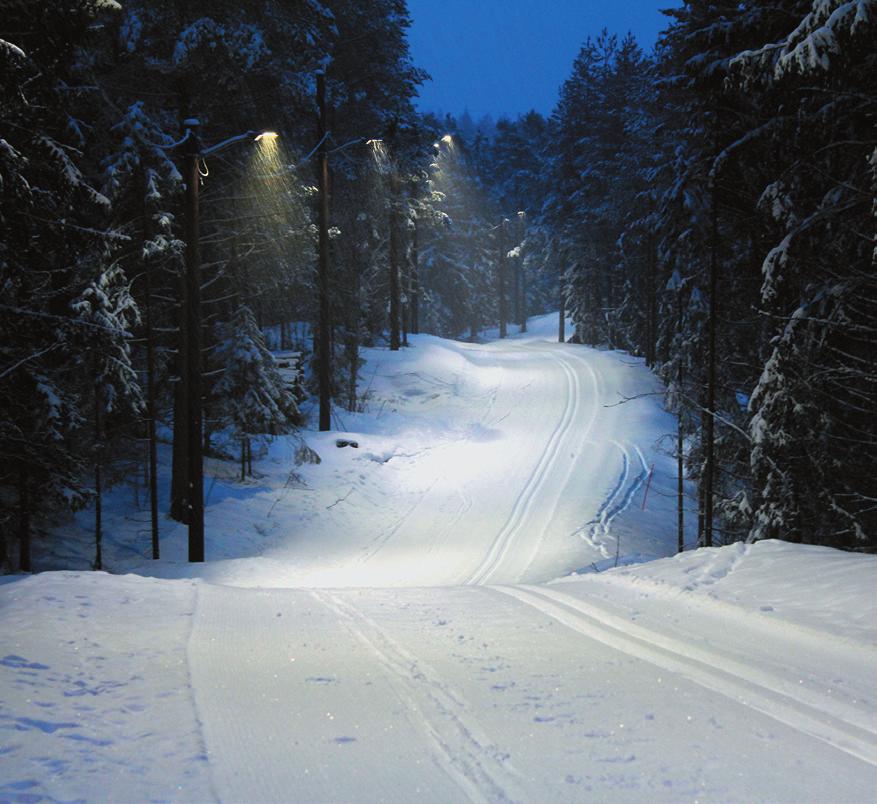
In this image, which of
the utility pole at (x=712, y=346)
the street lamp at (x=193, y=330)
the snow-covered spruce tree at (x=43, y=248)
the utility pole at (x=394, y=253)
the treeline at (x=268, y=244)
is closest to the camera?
the snow-covered spruce tree at (x=43, y=248)

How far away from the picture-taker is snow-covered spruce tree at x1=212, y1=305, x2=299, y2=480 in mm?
18047

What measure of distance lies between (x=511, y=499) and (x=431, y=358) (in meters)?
17.2

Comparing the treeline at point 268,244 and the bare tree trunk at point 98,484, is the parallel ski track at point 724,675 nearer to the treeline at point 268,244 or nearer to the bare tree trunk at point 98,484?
the treeline at point 268,244

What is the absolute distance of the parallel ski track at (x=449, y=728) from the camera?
4184 mm

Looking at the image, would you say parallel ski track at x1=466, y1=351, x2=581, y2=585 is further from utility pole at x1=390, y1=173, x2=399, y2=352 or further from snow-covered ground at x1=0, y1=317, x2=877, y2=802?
utility pole at x1=390, y1=173, x2=399, y2=352

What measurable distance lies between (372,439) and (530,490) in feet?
18.8

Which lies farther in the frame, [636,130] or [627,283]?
[627,283]

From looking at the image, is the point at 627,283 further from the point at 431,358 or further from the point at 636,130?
the point at 431,358

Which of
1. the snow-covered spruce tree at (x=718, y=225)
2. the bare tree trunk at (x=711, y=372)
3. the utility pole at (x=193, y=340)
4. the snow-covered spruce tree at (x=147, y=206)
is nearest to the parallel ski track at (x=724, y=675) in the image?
the utility pole at (x=193, y=340)

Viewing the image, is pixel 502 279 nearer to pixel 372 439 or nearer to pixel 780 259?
pixel 372 439

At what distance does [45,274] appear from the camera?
13.8m

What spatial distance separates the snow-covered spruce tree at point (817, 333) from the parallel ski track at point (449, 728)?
884 cm

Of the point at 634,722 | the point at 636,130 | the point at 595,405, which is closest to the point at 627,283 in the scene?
the point at 636,130

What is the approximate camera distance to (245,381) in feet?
59.4
